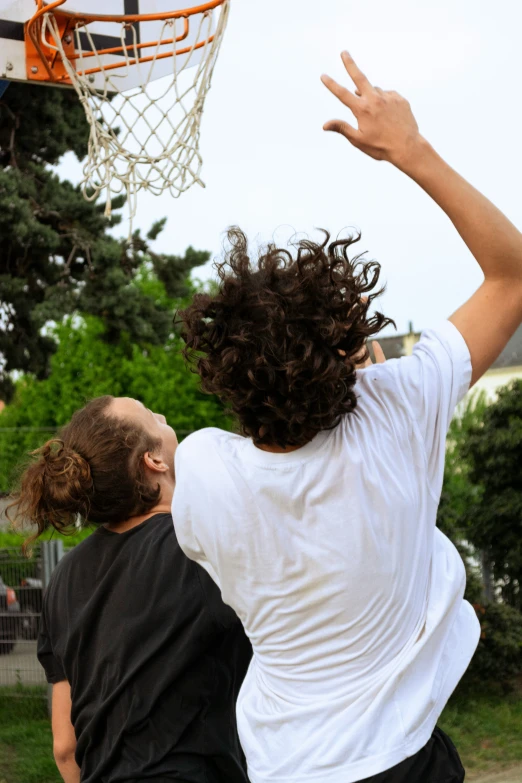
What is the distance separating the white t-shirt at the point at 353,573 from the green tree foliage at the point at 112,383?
3110 centimetres

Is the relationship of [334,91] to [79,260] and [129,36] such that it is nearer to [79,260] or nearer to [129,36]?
[129,36]

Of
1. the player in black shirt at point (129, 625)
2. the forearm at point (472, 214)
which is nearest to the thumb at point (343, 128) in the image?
the forearm at point (472, 214)

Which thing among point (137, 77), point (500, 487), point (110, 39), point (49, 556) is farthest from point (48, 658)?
point (500, 487)

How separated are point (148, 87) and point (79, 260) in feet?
24.0

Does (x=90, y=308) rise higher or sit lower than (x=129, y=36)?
lower

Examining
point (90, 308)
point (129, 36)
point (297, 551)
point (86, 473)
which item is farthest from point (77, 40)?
point (90, 308)

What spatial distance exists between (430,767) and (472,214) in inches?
39.1

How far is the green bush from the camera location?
26.9ft

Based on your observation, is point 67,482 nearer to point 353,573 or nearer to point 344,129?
point 353,573

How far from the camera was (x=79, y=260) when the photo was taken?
12125 mm

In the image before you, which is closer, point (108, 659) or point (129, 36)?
point (108, 659)

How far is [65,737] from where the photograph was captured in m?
2.43

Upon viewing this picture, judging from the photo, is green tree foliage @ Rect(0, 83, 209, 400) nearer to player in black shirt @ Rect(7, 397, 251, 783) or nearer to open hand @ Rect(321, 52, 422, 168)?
player in black shirt @ Rect(7, 397, 251, 783)

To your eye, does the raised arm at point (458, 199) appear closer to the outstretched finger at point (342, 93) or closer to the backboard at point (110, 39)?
the outstretched finger at point (342, 93)
